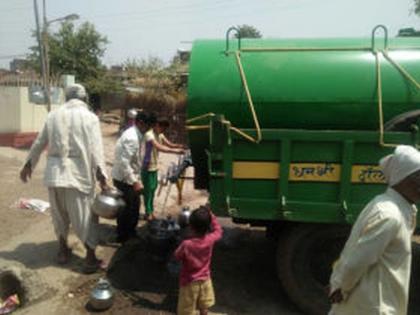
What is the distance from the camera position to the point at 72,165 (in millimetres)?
4438

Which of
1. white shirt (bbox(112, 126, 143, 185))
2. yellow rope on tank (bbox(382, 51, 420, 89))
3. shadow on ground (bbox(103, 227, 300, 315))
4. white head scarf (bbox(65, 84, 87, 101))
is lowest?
shadow on ground (bbox(103, 227, 300, 315))

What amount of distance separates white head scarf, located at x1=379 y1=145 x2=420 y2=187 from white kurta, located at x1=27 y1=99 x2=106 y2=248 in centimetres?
296

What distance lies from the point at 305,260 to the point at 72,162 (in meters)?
2.26

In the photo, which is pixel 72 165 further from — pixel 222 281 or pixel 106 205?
pixel 222 281

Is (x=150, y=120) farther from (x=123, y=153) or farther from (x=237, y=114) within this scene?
(x=237, y=114)

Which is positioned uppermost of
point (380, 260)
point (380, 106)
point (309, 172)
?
point (380, 106)

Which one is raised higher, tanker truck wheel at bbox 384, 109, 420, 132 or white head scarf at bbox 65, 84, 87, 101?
white head scarf at bbox 65, 84, 87, 101

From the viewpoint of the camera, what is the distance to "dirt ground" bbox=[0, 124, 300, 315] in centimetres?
406

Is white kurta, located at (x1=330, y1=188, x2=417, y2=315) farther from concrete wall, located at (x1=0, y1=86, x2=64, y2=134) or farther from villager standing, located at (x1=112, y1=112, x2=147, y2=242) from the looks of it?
concrete wall, located at (x1=0, y1=86, x2=64, y2=134)

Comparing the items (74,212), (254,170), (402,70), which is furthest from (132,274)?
(402,70)

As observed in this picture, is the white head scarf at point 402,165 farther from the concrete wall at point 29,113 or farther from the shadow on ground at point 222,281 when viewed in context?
the concrete wall at point 29,113

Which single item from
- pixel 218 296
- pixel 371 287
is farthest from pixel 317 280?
pixel 371 287

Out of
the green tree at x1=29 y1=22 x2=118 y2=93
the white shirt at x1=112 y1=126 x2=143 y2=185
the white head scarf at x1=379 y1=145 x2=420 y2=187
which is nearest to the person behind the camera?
the white head scarf at x1=379 y1=145 x2=420 y2=187

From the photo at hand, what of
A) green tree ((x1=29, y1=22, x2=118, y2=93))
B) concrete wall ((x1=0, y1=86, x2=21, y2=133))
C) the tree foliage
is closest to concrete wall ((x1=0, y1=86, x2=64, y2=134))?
concrete wall ((x1=0, y1=86, x2=21, y2=133))
